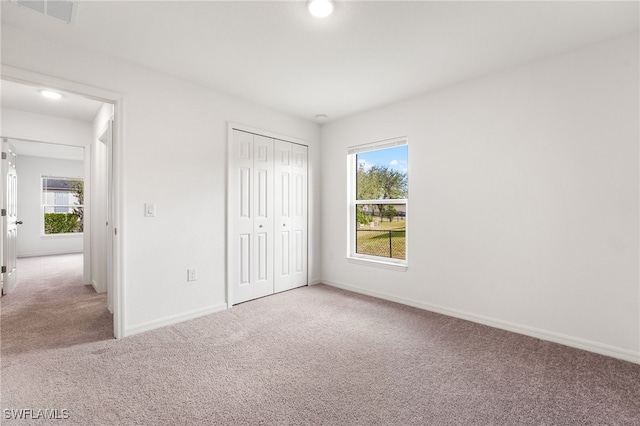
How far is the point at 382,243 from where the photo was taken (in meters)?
3.96

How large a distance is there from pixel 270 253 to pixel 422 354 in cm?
219

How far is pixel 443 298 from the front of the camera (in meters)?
3.21

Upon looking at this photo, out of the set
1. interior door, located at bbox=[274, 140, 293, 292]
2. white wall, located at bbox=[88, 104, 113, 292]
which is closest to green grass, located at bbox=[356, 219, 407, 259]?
interior door, located at bbox=[274, 140, 293, 292]

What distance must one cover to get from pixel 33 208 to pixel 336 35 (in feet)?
27.5

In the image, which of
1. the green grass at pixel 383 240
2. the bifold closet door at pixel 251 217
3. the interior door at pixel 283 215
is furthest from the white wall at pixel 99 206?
the green grass at pixel 383 240

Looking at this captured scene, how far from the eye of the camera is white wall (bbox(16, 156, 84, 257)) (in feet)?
22.5

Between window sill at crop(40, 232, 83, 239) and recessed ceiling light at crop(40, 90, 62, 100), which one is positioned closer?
recessed ceiling light at crop(40, 90, 62, 100)

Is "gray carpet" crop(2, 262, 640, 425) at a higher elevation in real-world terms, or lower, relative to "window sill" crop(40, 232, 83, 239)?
lower

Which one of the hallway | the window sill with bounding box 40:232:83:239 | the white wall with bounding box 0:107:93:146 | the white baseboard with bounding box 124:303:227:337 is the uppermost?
the white wall with bounding box 0:107:93:146

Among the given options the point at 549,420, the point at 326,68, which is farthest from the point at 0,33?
the point at 549,420

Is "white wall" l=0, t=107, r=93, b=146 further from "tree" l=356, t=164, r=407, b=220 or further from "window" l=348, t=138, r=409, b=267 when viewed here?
"tree" l=356, t=164, r=407, b=220

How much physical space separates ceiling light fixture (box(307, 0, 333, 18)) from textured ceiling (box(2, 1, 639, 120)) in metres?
0.06

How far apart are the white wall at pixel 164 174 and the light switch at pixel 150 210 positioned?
4cm

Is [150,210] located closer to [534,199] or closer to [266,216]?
[266,216]
